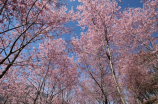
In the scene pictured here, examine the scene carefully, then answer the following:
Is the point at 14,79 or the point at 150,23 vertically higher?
the point at 150,23

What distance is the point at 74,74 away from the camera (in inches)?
489

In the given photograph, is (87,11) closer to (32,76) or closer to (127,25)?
(127,25)

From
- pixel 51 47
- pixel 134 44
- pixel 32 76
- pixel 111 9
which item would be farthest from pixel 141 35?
pixel 32 76

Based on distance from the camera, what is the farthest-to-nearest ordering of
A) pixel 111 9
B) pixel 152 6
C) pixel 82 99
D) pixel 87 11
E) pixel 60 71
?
pixel 82 99
pixel 60 71
pixel 152 6
pixel 87 11
pixel 111 9

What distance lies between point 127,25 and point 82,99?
24.2 m

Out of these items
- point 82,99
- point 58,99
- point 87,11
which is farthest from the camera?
point 82,99

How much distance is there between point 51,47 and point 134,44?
10.2 meters

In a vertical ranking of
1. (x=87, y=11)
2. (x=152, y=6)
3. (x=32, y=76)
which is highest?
(x=152, y=6)

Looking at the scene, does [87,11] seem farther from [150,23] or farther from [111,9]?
[150,23]

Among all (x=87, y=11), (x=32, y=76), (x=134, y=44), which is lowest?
(x=32, y=76)

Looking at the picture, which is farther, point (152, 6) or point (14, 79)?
point (14, 79)

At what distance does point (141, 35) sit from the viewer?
10.8 metres

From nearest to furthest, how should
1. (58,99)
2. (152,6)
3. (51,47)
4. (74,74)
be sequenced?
(152,6)
(51,47)
(74,74)
(58,99)

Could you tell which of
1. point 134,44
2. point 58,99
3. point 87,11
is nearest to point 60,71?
point 87,11
